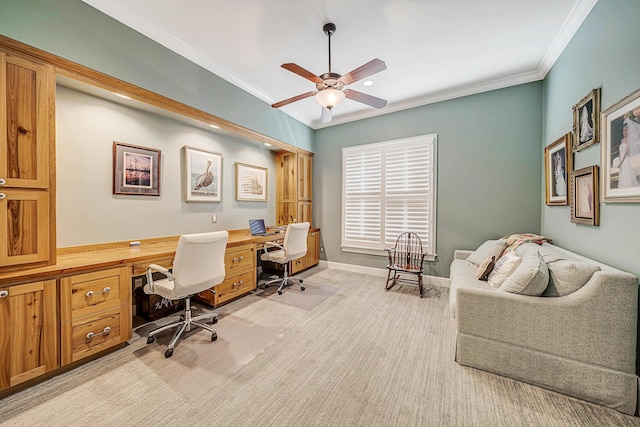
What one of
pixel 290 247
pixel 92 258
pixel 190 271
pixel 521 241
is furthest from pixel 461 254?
pixel 92 258

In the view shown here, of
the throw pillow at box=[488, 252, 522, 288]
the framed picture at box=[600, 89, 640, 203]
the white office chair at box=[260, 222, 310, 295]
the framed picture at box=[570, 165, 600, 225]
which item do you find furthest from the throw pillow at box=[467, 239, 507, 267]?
the white office chair at box=[260, 222, 310, 295]

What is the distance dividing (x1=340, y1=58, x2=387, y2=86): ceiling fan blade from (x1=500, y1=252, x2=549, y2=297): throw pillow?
1981 mm

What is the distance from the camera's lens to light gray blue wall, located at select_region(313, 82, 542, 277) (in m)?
3.21

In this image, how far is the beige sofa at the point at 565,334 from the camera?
148cm

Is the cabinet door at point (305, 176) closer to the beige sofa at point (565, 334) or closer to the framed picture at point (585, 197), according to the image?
the beige sofa at point (565, 334)

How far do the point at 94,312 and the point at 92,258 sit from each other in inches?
19.3

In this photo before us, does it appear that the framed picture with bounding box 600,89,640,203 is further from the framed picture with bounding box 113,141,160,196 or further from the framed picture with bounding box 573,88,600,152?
the framed picture with bounding box 113,141,160,196

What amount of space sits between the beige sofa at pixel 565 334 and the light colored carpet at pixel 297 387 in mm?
102

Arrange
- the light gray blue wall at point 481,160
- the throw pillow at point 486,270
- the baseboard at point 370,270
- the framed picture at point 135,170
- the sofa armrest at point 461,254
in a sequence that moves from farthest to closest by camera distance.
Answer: the baseboard at point 370,270 < the sofa armrest at point 461,254 < the light gray blue wall at point 481,160 < the framed picture at point 135,170 < the throw pillow at point 486,270

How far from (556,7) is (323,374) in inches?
149

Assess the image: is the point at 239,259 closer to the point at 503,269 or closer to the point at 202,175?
the point at 202,175

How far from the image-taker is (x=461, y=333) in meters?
1.92

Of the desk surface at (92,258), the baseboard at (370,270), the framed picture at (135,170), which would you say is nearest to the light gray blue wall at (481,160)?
the baseboard at (370,270)

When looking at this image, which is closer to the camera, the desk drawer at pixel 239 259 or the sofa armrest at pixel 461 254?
the desk drawer at pixel 239 259
